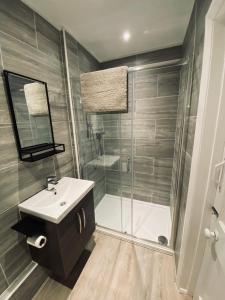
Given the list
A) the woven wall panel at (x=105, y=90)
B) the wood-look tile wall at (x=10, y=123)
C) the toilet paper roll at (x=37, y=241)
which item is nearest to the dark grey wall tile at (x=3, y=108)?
the wood-look tile wall at (x=10, y=123)

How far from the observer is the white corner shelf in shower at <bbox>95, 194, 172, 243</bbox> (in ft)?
5.88

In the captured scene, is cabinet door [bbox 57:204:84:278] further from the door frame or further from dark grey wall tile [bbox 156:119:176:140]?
dark grey wall tile [bbox 156:119:176:140]

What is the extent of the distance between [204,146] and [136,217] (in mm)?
1658

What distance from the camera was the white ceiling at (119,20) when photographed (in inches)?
45.1

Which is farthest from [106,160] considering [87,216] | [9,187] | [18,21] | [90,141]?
[18,21]

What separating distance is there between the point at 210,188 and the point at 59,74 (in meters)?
1.79

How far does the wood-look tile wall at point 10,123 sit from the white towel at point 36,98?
10 centimetres

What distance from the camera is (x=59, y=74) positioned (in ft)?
4.90

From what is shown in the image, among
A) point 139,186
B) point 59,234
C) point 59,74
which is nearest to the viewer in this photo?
point 59,234

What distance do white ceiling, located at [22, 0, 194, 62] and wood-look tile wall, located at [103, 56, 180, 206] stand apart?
0.35 m

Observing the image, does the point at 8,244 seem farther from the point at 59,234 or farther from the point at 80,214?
the point at 80,214

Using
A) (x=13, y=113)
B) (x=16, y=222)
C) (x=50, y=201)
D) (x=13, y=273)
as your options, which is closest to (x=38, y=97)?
(x=13, y=113)

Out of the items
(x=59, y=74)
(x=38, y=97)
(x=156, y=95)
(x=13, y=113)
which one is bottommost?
(x=13, y=113)

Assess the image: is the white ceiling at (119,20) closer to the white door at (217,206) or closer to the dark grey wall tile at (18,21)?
the dark grey wall tile at (18,21)
